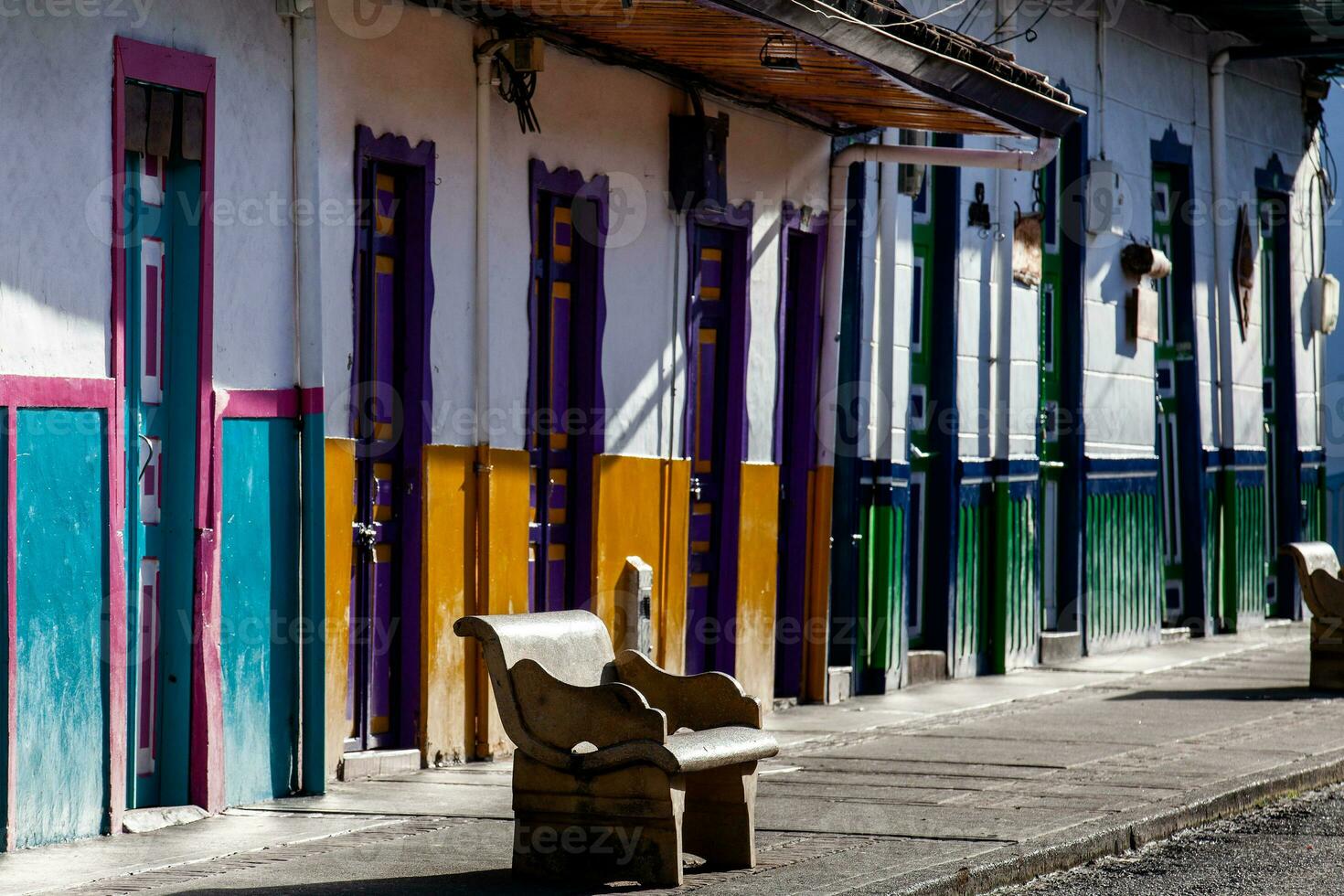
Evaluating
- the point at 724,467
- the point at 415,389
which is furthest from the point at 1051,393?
the point at 415,389

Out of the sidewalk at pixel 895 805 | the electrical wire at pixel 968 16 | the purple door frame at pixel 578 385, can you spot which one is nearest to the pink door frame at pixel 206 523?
the sidewalk at pixel 895 805

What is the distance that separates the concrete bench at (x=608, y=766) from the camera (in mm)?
6645

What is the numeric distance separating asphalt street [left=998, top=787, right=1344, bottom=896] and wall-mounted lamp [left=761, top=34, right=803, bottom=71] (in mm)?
3883

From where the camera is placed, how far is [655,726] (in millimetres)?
6637

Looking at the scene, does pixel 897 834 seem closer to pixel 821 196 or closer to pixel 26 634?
pixel 26 634

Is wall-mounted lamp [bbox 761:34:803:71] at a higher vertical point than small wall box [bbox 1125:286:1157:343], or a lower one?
higher

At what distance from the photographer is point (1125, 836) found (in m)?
8.05

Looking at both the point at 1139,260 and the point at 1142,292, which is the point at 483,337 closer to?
→ the point at 1139,260

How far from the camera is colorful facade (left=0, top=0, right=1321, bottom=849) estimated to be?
24.5ft

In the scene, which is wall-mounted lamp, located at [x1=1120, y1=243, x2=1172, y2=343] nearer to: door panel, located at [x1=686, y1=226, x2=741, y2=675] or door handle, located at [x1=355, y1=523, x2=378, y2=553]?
door panel, located at [x1=686, y1=226, x2=741, y2=675]

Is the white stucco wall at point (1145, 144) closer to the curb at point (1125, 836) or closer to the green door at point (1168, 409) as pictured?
the green door at point (1168, 409)

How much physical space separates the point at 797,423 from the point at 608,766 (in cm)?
618

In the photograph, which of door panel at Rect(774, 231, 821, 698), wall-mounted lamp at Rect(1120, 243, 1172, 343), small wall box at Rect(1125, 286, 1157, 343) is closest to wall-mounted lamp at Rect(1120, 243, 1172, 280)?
wall-mounted lamp at Rect(1120, 243, 1172, 343)

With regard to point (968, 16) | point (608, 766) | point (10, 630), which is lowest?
point (608, 766)
